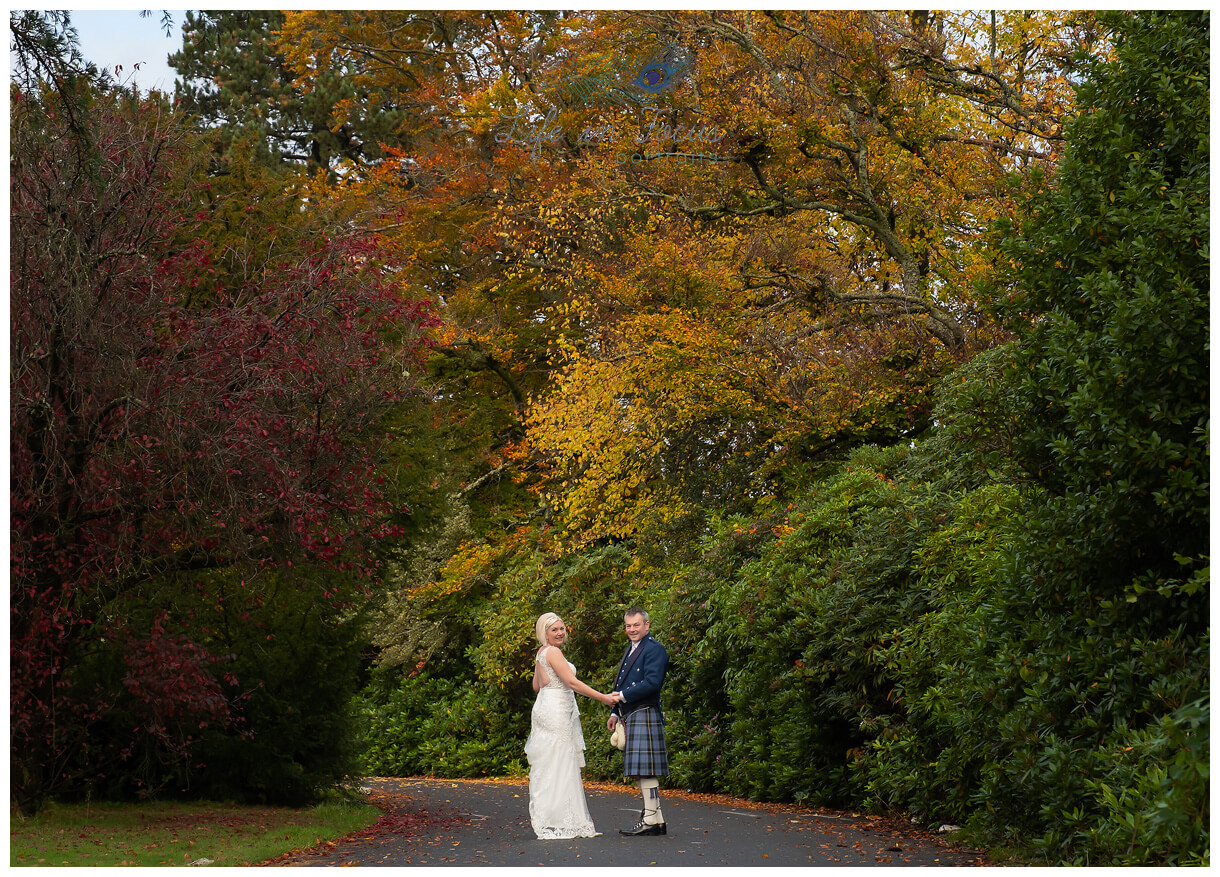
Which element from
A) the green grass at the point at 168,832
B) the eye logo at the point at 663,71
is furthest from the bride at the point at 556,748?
the eye logo at the point at 663,71

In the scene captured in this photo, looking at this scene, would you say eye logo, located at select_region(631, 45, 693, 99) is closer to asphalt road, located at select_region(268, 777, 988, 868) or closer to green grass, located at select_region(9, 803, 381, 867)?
asphalt road, located at select_region(268, 777, 988, 868)

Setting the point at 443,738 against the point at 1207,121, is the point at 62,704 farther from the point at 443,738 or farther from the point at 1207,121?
the point at 443,738

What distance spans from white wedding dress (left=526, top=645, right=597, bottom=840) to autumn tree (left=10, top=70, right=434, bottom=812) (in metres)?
2.57

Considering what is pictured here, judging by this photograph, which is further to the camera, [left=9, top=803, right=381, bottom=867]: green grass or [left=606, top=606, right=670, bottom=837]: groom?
[left=606, top=606, right=670, bottom=837]: groom

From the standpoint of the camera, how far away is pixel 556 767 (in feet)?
32.3

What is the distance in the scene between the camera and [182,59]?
104 ft

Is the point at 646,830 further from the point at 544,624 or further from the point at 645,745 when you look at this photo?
the point at 544,624

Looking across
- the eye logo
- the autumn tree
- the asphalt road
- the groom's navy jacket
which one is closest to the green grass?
the asphalt road

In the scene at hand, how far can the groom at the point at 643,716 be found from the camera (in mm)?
9688

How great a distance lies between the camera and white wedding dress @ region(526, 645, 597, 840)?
9750mm

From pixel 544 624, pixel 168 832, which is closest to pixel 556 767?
pixel 544 624

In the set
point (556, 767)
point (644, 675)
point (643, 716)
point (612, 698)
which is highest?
point (644, 675)

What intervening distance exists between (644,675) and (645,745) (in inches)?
23.0

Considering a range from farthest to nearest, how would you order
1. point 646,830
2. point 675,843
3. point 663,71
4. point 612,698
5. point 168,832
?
point 663,71 < point 168,832 < point 612,698 < point 646,830 < point 675,843
